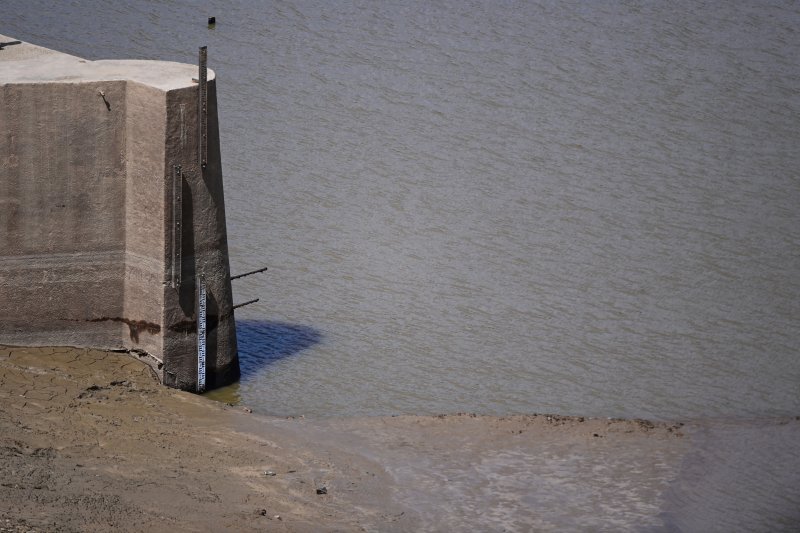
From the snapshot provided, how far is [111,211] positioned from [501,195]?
755 cm

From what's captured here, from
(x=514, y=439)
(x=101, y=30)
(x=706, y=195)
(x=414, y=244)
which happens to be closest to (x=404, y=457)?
(x=514, y=439)

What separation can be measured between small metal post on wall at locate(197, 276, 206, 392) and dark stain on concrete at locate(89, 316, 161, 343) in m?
0.46

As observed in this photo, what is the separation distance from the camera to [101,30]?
27453 mm

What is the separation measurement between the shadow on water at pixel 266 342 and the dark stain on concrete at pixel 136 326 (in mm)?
1227

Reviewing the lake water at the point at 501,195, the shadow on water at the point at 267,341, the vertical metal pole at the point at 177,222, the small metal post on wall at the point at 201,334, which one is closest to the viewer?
the vertical metal pole at the point at 177,222

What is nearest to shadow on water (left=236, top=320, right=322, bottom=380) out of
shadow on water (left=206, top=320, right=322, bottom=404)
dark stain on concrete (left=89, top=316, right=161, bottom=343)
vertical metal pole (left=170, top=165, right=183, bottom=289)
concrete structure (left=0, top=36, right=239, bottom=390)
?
shadow on water (left=206, top=320, right=322, bottom=404)

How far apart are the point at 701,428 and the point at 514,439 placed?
2.17 m

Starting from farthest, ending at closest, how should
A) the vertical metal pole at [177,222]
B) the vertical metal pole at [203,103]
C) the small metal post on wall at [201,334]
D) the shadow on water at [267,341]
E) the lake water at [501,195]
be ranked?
the shadow on water at [267,341] → the lake water at [501,195] → the small metal post on wall at [201,334] → the vertical metal pole at [177,222] → the vertical metal pole at [203,103]

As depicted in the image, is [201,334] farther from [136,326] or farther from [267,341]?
[267,341]

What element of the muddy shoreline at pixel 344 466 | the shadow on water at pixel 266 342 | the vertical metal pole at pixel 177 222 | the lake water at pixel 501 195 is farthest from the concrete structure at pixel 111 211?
the lake water at pixel 501 195

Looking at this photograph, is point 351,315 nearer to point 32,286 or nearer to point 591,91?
point 32,286

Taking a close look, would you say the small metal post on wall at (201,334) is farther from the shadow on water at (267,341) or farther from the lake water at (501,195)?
the shadow on water at (267,341)

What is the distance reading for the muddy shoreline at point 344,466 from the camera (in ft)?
38.5

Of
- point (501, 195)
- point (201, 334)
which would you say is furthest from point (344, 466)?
point (501, 195)
